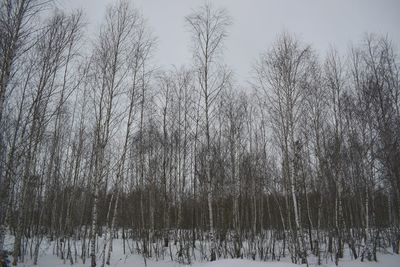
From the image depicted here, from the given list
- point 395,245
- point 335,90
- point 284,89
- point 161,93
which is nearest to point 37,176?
point 161,93

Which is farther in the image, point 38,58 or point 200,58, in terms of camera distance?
point 200,58

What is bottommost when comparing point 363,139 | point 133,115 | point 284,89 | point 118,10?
point 363,139

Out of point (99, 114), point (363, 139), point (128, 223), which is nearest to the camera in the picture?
point (99, 114)

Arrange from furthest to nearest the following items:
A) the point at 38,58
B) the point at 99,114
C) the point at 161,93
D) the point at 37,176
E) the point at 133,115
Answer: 1. the point at 161,93
2. the point at 37,176
3. the point at 133,115
4. the point at 99,114
5. the point at 38,58

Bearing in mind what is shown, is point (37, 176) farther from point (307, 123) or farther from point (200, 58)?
point (307, 123)

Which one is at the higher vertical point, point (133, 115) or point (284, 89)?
point (284, 89)

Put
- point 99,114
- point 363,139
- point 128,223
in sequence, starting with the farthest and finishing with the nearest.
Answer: point 128,223 < point 363,139 < point 99,114

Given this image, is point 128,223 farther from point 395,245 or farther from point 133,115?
point 395,245

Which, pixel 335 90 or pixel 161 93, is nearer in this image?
pixel 335 90

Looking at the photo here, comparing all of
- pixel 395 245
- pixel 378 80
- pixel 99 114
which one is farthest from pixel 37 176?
pixel 395 245

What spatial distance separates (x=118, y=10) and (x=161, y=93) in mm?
6197

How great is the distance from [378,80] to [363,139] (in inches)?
127

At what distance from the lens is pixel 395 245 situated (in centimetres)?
1473

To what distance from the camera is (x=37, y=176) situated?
15.1m
